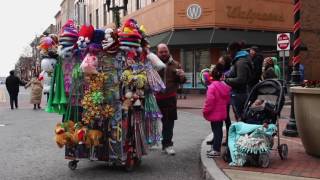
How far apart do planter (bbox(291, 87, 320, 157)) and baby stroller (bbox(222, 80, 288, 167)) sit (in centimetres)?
31

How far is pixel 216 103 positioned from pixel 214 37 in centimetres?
2036

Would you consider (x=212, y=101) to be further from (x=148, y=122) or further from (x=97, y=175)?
(x=97, y=175)

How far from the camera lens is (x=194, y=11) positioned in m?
28.6

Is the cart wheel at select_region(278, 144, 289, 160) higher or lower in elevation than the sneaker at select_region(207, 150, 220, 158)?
higher

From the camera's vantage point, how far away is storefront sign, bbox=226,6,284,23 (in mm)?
28641

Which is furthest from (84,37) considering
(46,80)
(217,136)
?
(217,136)

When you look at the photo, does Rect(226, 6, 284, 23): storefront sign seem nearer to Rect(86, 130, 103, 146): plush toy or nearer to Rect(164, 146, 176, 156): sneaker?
Rect(164, 146, 176, 156): sneaker

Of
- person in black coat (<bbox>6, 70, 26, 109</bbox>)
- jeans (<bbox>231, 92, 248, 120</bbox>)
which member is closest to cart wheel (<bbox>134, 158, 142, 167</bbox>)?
jeans (<bbox>231, 92, 248, 120</bbox>)

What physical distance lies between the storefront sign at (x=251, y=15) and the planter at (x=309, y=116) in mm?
21910

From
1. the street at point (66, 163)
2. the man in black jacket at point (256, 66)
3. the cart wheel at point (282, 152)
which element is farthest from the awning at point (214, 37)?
the cart wheel at point (282, 152)

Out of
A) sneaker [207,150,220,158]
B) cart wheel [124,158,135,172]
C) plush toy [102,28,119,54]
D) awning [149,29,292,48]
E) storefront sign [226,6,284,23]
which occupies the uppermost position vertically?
storefront sign [226,6,284,23]

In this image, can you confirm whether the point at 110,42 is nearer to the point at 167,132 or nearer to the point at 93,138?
the point at 93,138

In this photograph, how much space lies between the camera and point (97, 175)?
22.6ft

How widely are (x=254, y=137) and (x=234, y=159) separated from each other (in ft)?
1.37
